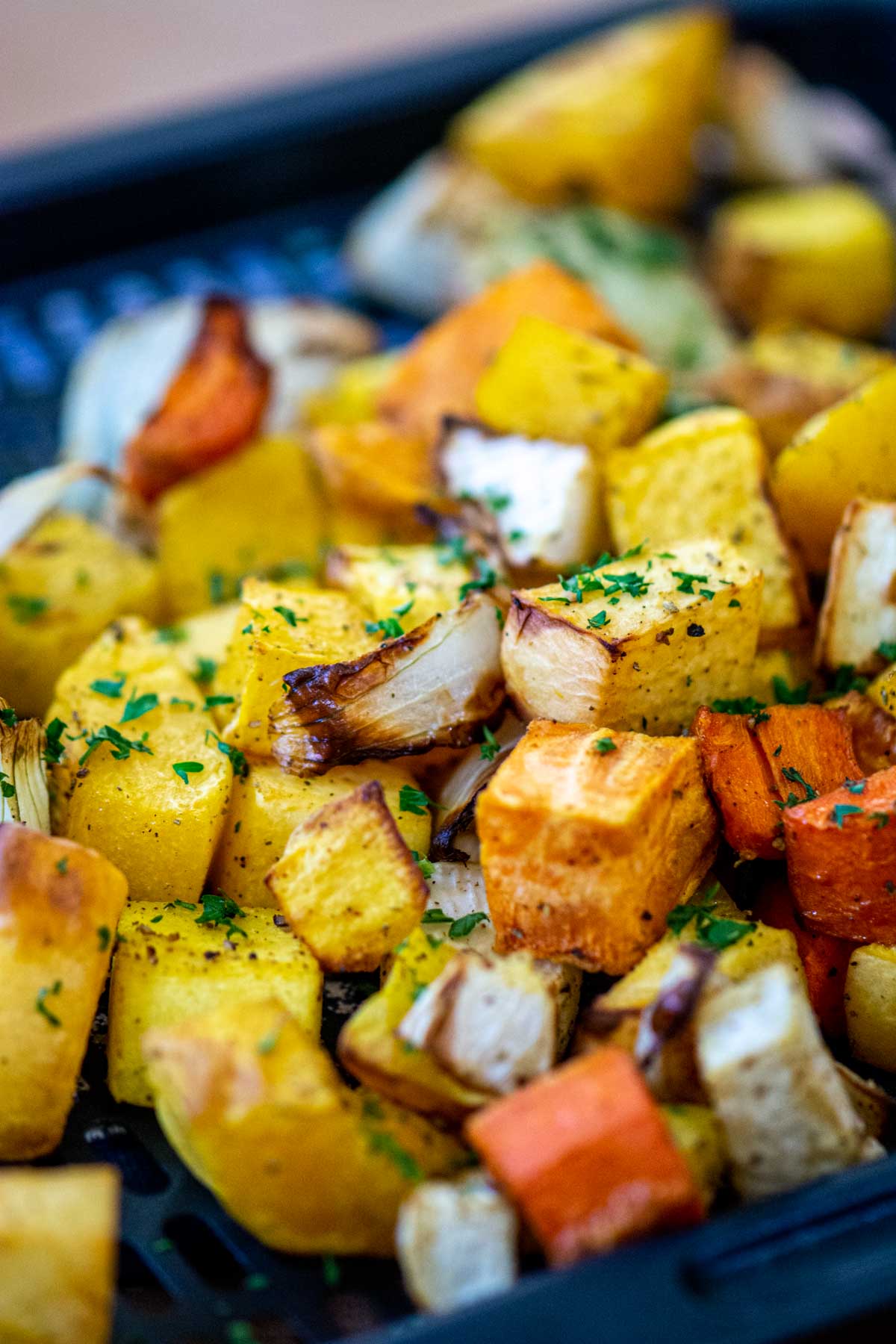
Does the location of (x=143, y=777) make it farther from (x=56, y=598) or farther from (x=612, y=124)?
(x=612, y=124)

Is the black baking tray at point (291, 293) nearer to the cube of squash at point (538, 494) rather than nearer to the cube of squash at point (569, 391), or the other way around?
the cube of squash at point (538, 494)

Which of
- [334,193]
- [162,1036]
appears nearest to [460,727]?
[162,1036]

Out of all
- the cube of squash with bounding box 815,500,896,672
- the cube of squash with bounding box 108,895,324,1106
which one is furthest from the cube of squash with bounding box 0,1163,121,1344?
the cube of squash with bounding box 815,500,896,672

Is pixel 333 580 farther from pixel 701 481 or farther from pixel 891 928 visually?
pixel 891 928

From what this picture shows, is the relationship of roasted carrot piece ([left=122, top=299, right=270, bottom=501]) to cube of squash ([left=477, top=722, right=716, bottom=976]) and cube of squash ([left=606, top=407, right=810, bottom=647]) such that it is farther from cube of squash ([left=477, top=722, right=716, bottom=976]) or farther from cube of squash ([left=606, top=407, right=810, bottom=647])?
cube of squash ([left=477, top=722, right=716, bottom=976])

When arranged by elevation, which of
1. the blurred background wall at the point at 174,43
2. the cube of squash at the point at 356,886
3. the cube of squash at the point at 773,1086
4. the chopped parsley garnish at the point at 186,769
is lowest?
the cube of squash at the point at 773,1086

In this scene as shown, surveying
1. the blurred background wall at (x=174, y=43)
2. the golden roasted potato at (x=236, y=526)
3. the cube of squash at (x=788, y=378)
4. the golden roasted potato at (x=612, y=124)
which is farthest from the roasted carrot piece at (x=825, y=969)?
the blurred background wall at (x=174, y=43)
